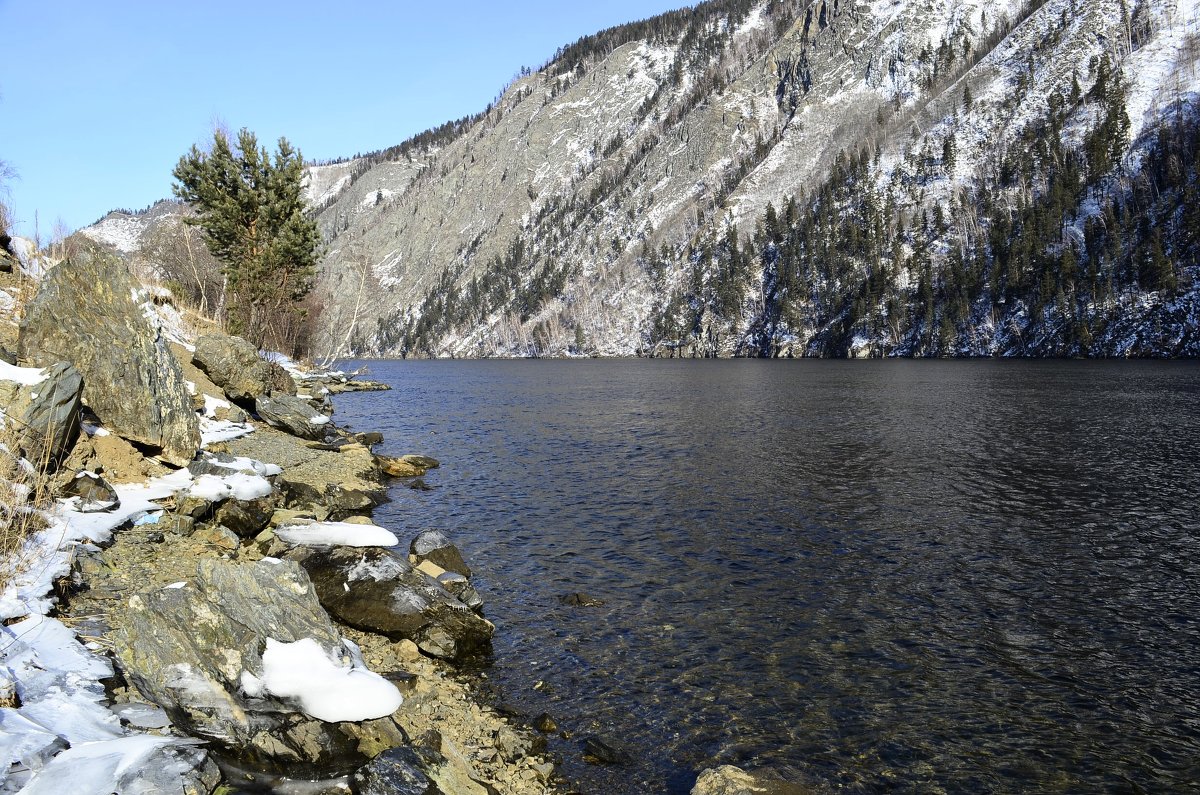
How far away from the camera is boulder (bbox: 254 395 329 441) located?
29.0 m

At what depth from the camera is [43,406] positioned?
11.7 m

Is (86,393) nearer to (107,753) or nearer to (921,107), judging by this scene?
(107,753)

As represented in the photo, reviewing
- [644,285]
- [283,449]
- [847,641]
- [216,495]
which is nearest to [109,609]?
[216,495]

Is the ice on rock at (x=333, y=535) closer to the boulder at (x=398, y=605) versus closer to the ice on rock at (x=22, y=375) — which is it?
the boulder at (x=398, y=605)

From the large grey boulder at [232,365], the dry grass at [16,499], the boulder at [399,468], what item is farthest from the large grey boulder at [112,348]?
the large grey boulder at [232,365]

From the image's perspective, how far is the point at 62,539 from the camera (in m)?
10.1

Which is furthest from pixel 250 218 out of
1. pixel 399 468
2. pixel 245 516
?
pixel 245 516

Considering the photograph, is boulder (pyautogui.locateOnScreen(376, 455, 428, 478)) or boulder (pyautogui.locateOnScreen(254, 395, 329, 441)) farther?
boulder (pyautogui.locateOnScreen(254, 395, 329, 441))

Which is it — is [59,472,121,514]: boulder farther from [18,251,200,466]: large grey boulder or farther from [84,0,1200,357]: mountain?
[84,0,1200,357]: mountain

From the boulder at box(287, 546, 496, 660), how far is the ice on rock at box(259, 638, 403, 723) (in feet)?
10.3

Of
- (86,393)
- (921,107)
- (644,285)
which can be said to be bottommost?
(86,393)

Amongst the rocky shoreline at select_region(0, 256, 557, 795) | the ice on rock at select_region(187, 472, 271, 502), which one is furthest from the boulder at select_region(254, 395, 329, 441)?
the ice on rock at select_region(187, 472, 271, 502)

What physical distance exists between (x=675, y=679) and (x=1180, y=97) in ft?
561

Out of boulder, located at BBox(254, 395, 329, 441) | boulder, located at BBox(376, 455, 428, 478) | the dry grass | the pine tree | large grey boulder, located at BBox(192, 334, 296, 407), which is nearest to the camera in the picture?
the dry grass
